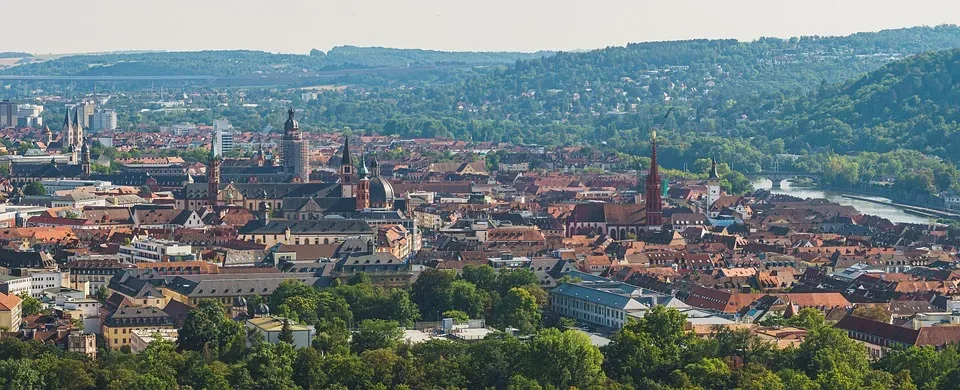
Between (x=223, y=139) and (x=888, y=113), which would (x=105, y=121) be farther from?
(x=888, y=113)

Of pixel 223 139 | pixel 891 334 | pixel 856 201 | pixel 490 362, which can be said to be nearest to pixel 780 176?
pixel 856 201

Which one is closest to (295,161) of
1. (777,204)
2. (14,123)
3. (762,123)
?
(777,204)

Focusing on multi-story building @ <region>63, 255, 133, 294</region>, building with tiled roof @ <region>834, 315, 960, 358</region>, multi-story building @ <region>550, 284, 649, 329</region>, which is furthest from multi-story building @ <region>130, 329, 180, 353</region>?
building with tiled roof @ <region>834, 315, 960, 358</region>

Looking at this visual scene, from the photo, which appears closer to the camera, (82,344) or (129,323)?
(82,344)

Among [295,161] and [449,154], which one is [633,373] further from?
[449,154]

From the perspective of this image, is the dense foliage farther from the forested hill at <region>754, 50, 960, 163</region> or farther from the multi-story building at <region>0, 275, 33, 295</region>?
the forested hill at <region>754, 50, 960, 163</region>
